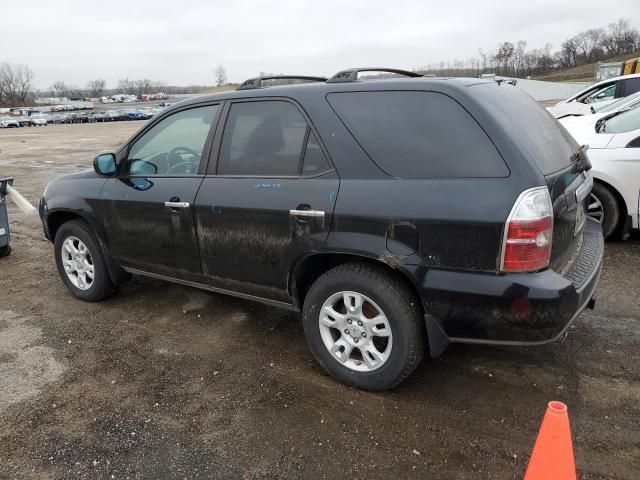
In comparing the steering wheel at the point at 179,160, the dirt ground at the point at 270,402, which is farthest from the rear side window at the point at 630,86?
the steering wheel at the point at 179,160

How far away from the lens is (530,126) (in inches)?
117

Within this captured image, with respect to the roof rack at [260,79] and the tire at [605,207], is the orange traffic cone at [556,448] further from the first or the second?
the tire at [605,207]

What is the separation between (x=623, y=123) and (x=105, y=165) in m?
5.39

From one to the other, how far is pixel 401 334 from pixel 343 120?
128 centimetres

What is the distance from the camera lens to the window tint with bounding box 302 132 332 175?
3.12 m

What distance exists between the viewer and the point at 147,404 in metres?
3.18

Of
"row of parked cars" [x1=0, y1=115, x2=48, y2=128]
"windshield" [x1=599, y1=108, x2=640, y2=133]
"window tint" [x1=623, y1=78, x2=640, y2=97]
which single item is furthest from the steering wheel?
"row of parked cars" [x1=0, y1=115, x2=48, y2=128]

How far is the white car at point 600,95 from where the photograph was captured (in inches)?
462

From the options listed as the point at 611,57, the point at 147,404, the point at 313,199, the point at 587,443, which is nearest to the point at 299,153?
the point at 313,199

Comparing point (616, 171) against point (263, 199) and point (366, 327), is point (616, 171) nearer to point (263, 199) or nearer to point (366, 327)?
point (366, 327)

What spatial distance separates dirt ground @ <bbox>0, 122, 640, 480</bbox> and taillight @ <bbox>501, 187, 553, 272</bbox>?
3.01 ft

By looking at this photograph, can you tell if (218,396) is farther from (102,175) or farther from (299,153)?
(102,175)

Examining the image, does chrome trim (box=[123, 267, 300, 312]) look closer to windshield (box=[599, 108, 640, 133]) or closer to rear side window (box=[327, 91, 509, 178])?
rear side window (box=[327, 91, 509, 178])

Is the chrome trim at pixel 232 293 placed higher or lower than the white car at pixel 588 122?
lower
